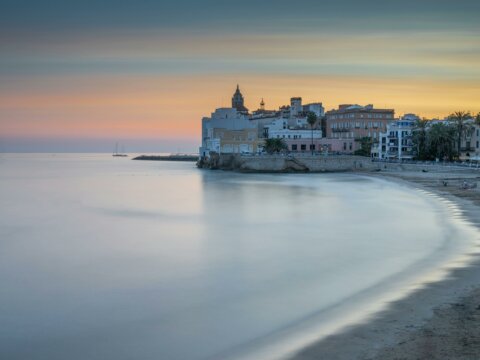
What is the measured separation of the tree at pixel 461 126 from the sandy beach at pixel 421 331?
6873 centimetres

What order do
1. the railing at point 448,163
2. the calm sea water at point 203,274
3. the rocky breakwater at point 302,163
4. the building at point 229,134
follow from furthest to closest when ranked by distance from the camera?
the building at point 229,134 → the rocky breakwater at point 302,163 → the railing at point 448,163 → the calm sea water at point 203,274

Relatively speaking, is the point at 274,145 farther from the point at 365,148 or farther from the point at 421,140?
the point at 421,140

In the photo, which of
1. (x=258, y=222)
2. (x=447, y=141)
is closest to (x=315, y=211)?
(x=258, y=222)

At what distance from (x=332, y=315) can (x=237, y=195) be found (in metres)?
37.2

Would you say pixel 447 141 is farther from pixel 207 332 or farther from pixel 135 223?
pixel 207 332

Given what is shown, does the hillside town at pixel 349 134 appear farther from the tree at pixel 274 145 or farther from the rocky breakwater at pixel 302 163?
the rocky breakwater at pixel 302 163

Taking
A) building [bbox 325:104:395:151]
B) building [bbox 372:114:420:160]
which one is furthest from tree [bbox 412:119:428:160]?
building [bbox 325:104:395:151]

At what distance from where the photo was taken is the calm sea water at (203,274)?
11797 millimetres

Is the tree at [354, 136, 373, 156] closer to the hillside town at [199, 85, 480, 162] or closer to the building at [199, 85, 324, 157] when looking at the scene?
the hillside town at [199, 85, 480, 162]

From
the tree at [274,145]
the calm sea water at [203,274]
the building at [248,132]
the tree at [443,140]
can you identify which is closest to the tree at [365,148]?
the building at [248,132]

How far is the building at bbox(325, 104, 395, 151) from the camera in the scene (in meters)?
110

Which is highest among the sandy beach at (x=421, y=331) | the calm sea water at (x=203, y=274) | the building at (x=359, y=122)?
the building at (x=359, y=122)

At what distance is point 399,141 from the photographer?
9031cm

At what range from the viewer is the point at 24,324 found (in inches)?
504
